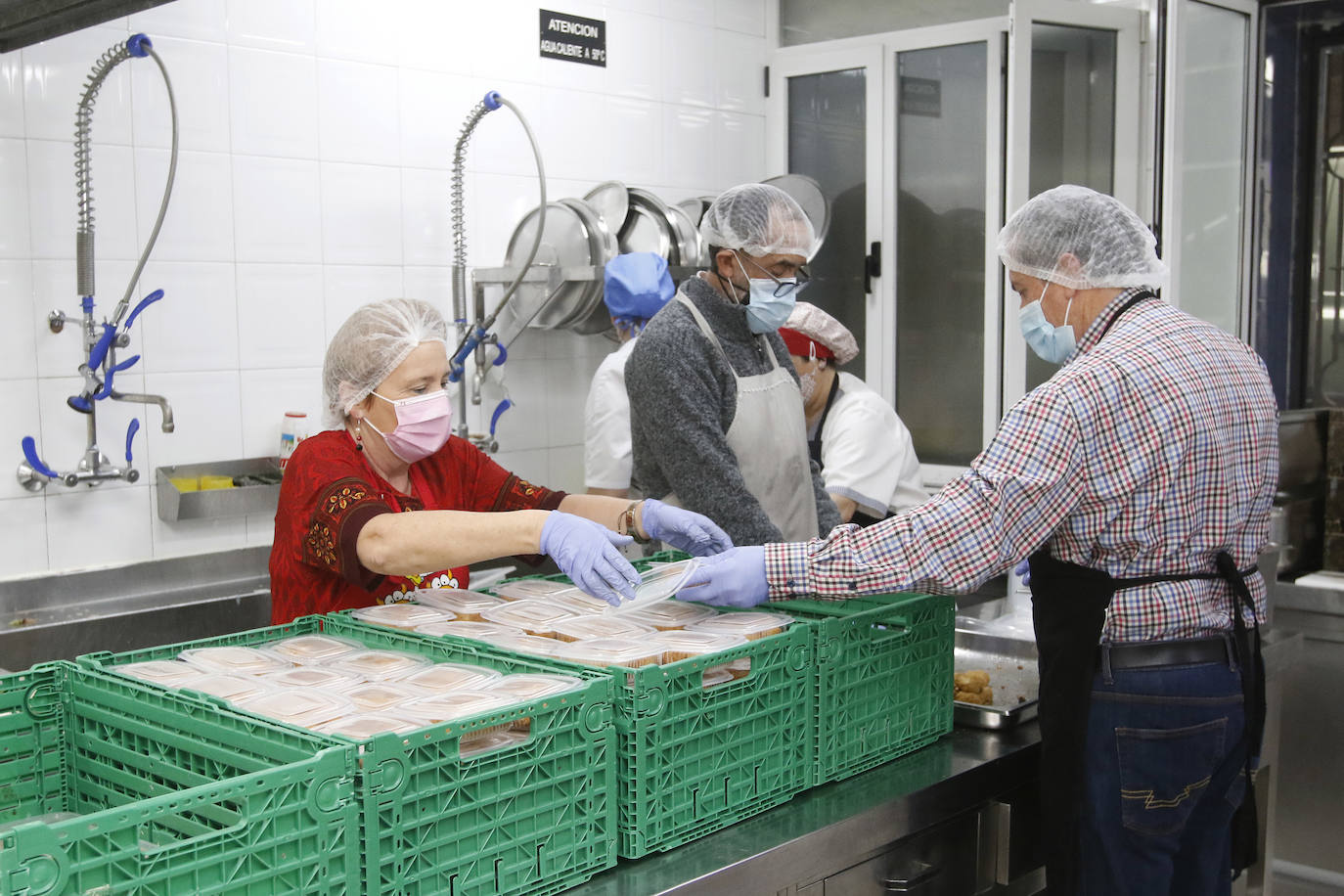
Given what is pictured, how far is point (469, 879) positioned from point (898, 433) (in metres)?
2.63

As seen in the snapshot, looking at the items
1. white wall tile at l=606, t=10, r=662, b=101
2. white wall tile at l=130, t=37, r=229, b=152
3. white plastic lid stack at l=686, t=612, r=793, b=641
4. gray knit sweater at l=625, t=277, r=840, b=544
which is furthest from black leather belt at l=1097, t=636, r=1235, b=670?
white wall tile at l=606, t=10, r=662, b=101

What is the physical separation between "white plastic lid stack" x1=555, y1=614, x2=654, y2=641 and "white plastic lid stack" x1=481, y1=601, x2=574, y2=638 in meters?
0.02

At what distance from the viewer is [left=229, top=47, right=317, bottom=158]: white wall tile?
11.4 feet

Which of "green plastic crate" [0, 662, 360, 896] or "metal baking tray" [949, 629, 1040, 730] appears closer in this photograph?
"green plastic crate" [0, 662, 360, 896]

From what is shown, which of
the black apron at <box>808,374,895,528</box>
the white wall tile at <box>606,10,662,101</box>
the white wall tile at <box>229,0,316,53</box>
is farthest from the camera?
the white wall tile at <box>606,10,662,101</box>

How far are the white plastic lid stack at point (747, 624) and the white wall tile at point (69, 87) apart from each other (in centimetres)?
231

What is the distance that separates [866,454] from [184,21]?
2.22 metres

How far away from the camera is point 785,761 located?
5.39 ft

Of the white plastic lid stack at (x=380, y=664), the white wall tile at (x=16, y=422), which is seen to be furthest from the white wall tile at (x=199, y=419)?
the white plastic lid stack at (x=380, y=664)

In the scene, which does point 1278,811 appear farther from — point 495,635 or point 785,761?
point 495,635

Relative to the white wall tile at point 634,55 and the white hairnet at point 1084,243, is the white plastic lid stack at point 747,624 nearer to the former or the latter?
the white hairnet at point 1084,243

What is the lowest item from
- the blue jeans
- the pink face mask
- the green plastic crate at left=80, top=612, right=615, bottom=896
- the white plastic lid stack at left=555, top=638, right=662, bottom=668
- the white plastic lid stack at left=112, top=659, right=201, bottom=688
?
the blue jeans

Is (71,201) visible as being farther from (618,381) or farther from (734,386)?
(734,386)

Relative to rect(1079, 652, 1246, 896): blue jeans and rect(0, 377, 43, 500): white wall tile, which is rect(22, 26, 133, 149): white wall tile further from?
rect(1079, 652, 1246, 896): blue jeans
